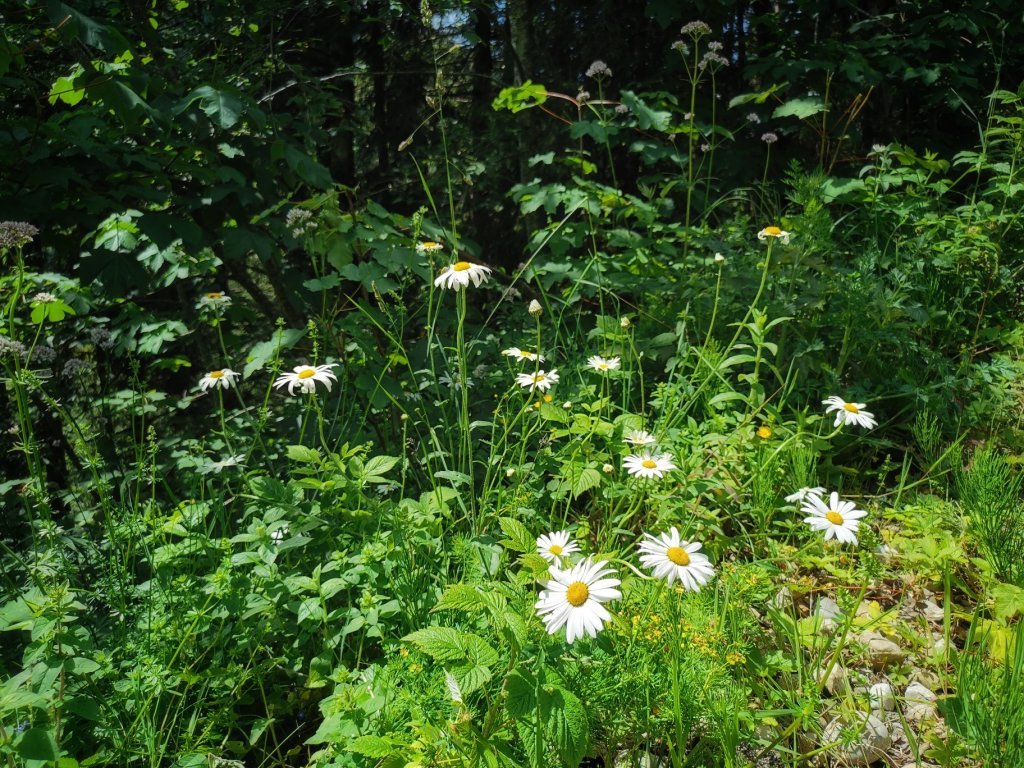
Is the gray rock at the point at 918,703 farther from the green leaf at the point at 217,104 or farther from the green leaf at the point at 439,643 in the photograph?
the green leaf at the point at 217,104

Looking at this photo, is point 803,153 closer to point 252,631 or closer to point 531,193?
point 531,193

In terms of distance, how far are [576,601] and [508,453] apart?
120cm

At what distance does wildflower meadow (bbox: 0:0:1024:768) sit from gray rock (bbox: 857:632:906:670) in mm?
13

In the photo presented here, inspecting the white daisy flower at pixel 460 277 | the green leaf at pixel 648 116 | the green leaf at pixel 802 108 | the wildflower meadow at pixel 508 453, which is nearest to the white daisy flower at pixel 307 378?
the wildflower meadow at pixel 508 453

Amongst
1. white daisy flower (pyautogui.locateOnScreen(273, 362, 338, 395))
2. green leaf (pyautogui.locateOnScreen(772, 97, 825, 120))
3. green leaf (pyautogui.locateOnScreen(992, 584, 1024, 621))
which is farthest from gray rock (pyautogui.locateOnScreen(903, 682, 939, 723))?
green leaf (pyautogui.locateOnScreen(772, 97, 825, 120))

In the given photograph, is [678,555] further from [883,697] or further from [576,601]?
[883,697]

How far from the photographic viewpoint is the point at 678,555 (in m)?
1.12

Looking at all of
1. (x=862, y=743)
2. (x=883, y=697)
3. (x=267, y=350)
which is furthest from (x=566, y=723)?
(x=267, y=350)

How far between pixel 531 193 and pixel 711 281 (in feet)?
2.93

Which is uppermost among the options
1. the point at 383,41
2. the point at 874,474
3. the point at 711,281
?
the point at 383,41

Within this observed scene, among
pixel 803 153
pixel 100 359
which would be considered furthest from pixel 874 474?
pixel 100 359

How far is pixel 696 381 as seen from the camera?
234 centimetres

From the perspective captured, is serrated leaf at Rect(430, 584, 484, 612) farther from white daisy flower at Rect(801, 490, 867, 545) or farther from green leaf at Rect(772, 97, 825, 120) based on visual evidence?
green leaf at Rect(772, 97, 825, 120)

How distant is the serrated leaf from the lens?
3.66ft
